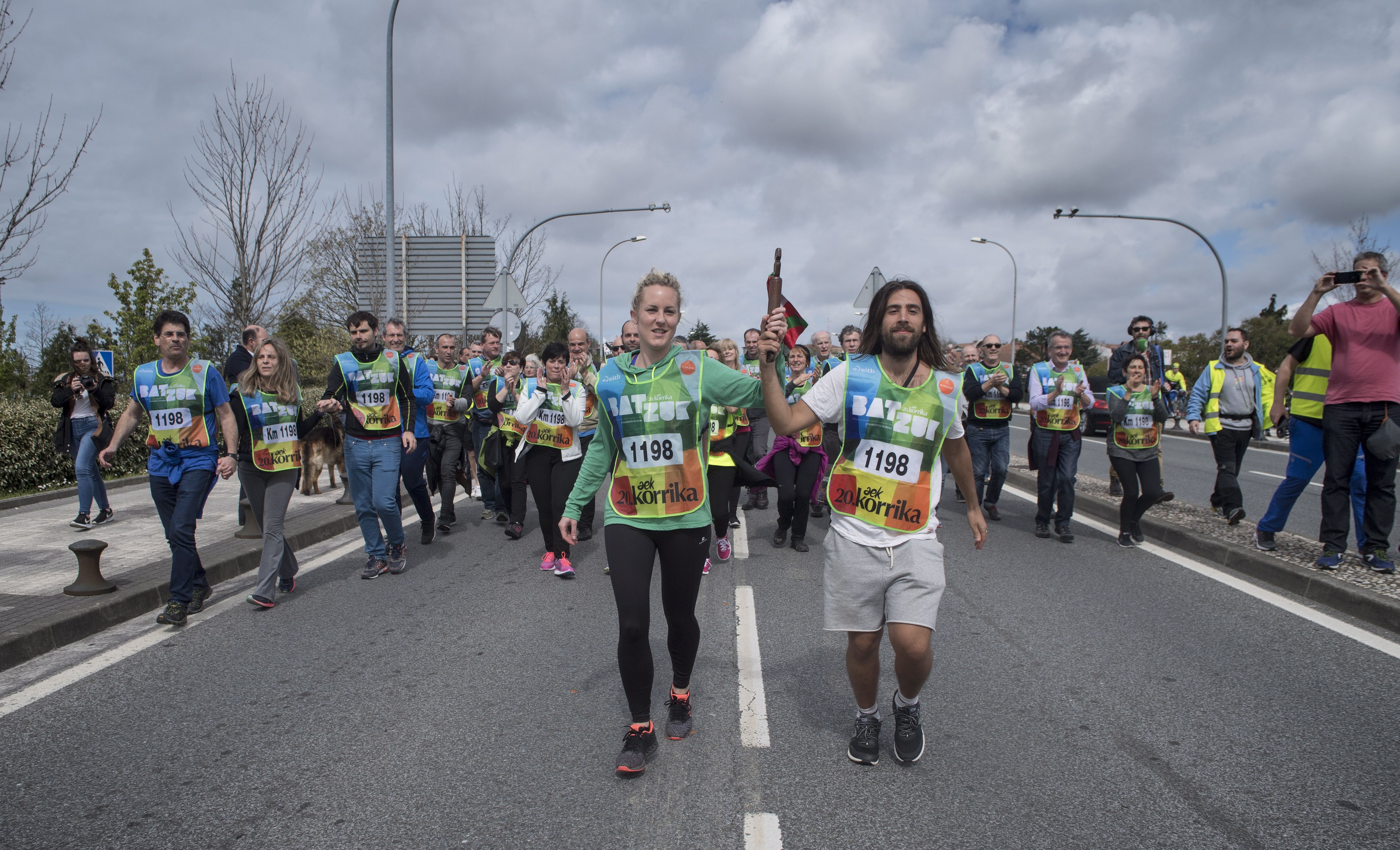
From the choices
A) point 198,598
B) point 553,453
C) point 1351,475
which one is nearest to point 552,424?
point 553,453

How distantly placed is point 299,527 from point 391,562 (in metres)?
1.99

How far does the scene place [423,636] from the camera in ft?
16.7

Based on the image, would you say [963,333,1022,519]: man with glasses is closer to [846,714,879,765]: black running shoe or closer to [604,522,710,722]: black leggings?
[846,714,879,765]: black running shoe

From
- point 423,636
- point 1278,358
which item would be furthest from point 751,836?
point 1278,358

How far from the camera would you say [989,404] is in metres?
9.33

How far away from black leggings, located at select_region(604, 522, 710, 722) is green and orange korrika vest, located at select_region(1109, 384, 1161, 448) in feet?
18.3

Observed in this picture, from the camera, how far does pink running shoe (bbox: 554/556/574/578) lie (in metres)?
6.62

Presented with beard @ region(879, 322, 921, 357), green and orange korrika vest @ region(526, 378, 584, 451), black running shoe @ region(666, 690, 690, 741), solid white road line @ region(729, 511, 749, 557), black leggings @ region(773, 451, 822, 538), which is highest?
beard @ region(879, 322, 921, 357)

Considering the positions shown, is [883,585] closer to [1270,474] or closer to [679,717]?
[679,717]

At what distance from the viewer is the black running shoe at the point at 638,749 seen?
3.21 metres

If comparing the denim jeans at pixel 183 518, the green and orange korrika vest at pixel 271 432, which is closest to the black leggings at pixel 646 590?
the denim jeans at pixel 183 518

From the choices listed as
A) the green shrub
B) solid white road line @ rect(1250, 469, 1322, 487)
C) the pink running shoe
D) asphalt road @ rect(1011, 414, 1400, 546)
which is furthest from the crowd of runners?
solid white road line @ rect(1250, 469, 1322, 487)

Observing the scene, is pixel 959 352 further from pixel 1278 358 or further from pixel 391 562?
pixel 1278 358

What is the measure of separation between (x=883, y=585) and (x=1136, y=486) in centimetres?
549
